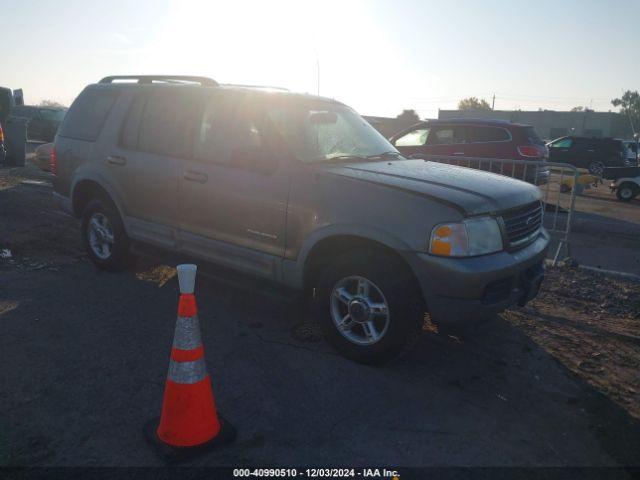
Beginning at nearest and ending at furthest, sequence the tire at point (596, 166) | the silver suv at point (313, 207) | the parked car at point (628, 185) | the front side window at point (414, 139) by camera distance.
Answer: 1. the silver suv at point (313, 207)
2. the front side window at point (414, 139)
3. the parked car at point (628, 185)
4. the tire at point (596, 166)

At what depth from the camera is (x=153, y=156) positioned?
4969 mm

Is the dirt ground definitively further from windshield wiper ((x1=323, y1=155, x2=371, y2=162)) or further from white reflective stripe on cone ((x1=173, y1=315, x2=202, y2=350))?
white reflective stripe on cone ((x1=173, y1=315, x2=202, y2=350))

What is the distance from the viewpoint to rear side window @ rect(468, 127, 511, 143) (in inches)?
456

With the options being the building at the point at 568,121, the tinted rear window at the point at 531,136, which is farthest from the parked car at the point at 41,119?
the building at the point at 568,121

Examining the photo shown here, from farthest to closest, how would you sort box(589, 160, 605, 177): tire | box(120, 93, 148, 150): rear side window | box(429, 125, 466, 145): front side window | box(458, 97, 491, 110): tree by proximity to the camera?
box(458, 97, 491, 110): tree < box(589, 160, 605, 177): tire < box(429, 125, 466, 145): front side window < box(120, 93, 148, 150): rear side window

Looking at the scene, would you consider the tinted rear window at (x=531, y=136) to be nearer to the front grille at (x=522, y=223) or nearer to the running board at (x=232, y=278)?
the front grille at (x=522, y=223)

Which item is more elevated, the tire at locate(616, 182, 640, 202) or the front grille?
the front grille

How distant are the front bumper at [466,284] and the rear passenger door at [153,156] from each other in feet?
8.07

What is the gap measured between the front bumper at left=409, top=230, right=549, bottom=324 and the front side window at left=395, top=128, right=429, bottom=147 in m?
8.69

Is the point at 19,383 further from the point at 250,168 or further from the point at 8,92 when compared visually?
the point at 8,92

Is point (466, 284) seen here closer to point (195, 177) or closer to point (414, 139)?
point (195, 177)

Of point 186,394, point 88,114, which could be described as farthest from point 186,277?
point 88,114

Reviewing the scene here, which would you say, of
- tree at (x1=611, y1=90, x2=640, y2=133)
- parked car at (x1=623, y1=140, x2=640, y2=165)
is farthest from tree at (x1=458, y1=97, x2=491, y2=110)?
parked car at (x1=623, y1=140, x2=640, y2=165)

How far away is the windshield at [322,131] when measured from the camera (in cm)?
430
